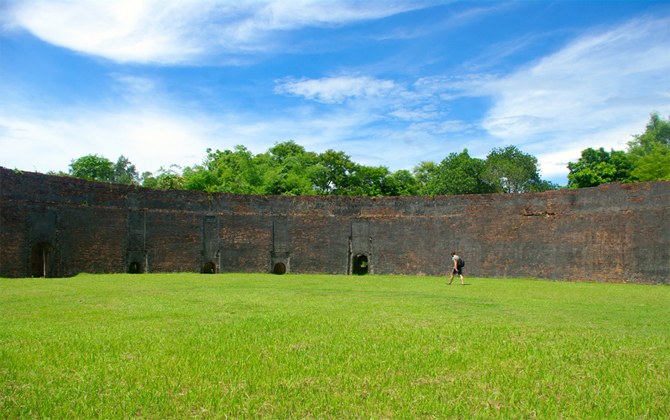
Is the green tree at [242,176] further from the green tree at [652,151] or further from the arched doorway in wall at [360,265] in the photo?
the green tree at [652,151]

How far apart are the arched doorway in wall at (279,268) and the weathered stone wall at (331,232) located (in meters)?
0.38

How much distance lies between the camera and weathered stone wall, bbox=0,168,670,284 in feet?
59.5

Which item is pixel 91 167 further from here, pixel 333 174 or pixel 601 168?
pixel 601 168

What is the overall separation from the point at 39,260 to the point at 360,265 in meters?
15.7

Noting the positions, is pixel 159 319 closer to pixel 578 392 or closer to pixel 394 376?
pixel 394 376

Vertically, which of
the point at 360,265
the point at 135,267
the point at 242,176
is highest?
the point at 242,176

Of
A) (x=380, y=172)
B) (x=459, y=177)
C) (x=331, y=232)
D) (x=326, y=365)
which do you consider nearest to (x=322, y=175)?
(x=380, y=172)

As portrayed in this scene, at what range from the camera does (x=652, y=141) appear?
144 feet

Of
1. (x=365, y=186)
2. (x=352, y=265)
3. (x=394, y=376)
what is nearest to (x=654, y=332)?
(x=394, y=376)

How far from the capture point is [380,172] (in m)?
45.2

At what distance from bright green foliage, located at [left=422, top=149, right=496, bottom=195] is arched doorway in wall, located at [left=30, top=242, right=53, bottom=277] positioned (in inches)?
1278

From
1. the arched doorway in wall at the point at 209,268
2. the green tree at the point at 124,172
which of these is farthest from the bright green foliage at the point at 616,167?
the green tree at the point at 124,172

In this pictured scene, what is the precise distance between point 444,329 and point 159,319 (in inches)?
166

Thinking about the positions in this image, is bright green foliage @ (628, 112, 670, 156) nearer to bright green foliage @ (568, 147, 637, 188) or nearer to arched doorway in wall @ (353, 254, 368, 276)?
bright green foliage @ (568, 147, 637, 188)
